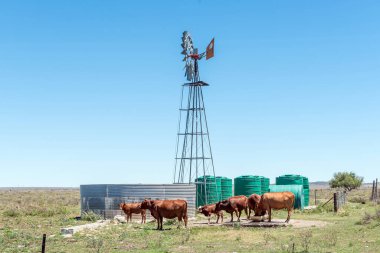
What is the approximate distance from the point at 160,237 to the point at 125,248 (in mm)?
2115

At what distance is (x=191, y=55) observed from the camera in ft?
113

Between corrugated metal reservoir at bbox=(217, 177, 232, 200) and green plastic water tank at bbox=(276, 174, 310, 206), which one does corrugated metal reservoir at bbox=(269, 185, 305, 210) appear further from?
green plastic water tank at bbox=(276, 174, 310, 206)

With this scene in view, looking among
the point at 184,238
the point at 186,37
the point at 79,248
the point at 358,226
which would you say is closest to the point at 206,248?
the point at 184,238

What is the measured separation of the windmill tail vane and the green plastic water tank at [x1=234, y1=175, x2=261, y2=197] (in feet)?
27.7

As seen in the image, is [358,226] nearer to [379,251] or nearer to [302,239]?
[302,239]

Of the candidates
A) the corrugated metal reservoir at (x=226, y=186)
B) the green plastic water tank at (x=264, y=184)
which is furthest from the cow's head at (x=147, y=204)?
the green plastic water tank at (x=264, y=184)

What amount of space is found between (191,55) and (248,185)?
32.7ft

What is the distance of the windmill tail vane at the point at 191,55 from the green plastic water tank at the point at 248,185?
27.7 feet

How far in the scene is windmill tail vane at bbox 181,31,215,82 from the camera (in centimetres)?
3353

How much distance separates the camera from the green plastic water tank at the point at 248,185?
3775 centimetres

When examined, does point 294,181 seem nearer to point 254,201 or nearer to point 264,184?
point 264,184

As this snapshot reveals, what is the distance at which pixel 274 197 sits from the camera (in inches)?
1067

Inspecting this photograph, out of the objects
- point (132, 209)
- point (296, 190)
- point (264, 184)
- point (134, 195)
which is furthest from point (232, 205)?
point (264, 184)

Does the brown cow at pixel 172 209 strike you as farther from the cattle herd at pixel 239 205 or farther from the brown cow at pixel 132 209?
the brown cow at pixel 132 209
